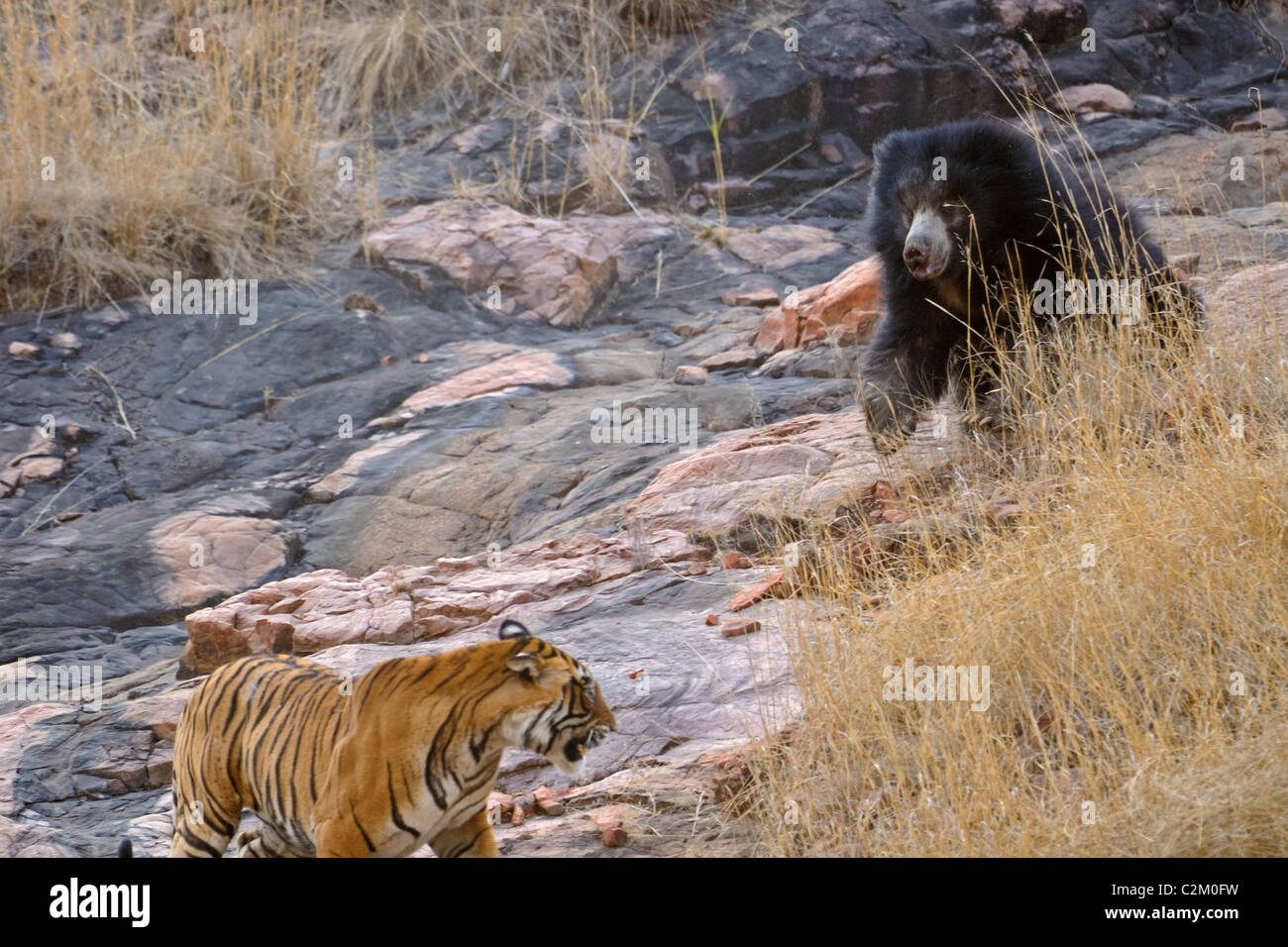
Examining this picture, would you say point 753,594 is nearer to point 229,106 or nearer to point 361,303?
point 361,303

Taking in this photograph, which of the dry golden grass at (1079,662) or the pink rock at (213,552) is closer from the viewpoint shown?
the dry golden grass at (1079,662)

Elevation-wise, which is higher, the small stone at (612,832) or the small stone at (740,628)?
the small stone at (740,628)

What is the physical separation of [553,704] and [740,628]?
142 cm

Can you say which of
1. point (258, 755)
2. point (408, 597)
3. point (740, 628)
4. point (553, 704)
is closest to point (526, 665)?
point (553, 704)

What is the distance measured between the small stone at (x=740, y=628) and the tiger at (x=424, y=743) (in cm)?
128

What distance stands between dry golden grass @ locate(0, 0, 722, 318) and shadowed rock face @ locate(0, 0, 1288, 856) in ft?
0.98

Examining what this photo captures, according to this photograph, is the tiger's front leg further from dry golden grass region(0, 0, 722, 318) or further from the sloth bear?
dry golden grass region(0, 0, 722, 318)

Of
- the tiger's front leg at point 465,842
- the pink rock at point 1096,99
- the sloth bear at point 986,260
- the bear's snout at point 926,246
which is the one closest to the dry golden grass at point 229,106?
the pink rock at point 1096,99

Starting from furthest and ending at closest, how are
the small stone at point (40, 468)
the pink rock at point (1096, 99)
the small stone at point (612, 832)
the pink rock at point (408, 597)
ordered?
1. the pink rock at point (1096, 99)
2. the small stone at point (40, 468)
3. the pink rock at point (408, 597)
4. the small stone at point (612, 832)

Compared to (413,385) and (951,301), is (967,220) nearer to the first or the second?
(951,301)

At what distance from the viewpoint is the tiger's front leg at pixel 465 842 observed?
257cm

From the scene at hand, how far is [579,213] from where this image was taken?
8.32 m

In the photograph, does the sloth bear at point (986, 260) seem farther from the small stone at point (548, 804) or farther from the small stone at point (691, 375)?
the small stone at point (548, 804)

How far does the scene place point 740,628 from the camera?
3.76 metres
